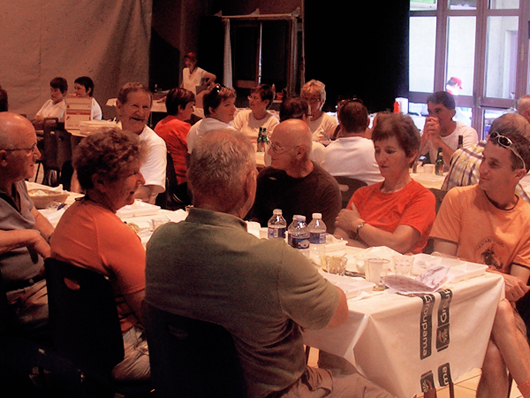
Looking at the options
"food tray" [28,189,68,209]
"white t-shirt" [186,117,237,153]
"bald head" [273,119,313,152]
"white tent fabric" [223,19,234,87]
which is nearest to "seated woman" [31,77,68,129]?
"white tent fabric" [223,19,234,87]

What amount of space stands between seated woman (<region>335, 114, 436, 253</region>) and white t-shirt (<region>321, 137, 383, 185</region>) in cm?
130

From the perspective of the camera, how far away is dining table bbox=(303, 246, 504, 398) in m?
2.03

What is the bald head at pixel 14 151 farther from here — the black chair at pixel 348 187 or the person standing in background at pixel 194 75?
the person standing in background at pixel 194 75

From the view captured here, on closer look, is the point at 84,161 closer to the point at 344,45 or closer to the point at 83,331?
the point at 83,331

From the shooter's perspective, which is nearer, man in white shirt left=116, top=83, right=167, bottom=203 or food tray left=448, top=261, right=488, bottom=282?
food tray left=448, top=261, right=488, bottom=282

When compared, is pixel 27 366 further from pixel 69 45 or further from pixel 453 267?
pixel 69 45

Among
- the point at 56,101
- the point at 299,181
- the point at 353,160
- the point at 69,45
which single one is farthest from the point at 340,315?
the point at 69,45

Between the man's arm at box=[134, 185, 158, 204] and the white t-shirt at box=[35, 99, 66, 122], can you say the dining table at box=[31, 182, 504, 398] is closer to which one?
the man's arm at box=[134, 185, 158, 204]

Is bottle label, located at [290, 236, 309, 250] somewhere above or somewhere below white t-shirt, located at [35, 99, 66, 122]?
below

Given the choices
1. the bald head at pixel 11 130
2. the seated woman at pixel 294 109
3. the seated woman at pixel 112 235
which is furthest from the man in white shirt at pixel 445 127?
the seated woman at pixel 112 235

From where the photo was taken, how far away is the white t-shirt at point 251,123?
22.7 feet

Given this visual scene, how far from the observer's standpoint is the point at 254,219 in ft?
12.0

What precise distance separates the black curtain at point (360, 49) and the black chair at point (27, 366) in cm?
800

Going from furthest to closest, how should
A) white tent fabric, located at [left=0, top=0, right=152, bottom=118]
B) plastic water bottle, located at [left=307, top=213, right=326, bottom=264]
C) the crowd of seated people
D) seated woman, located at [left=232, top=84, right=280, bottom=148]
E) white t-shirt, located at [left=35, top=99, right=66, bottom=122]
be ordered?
white tent fabric, located at [left=0, top=0, right=152, bottom=118], white t-shirt, located at [left=35, top=99, right=66, bottom=122], seated woman, located at [left=232, top=84, right=280, bottom=148], plastic water bottle, located at [left=307, top=213, right=326, bottom=264], the crowd of seated people
